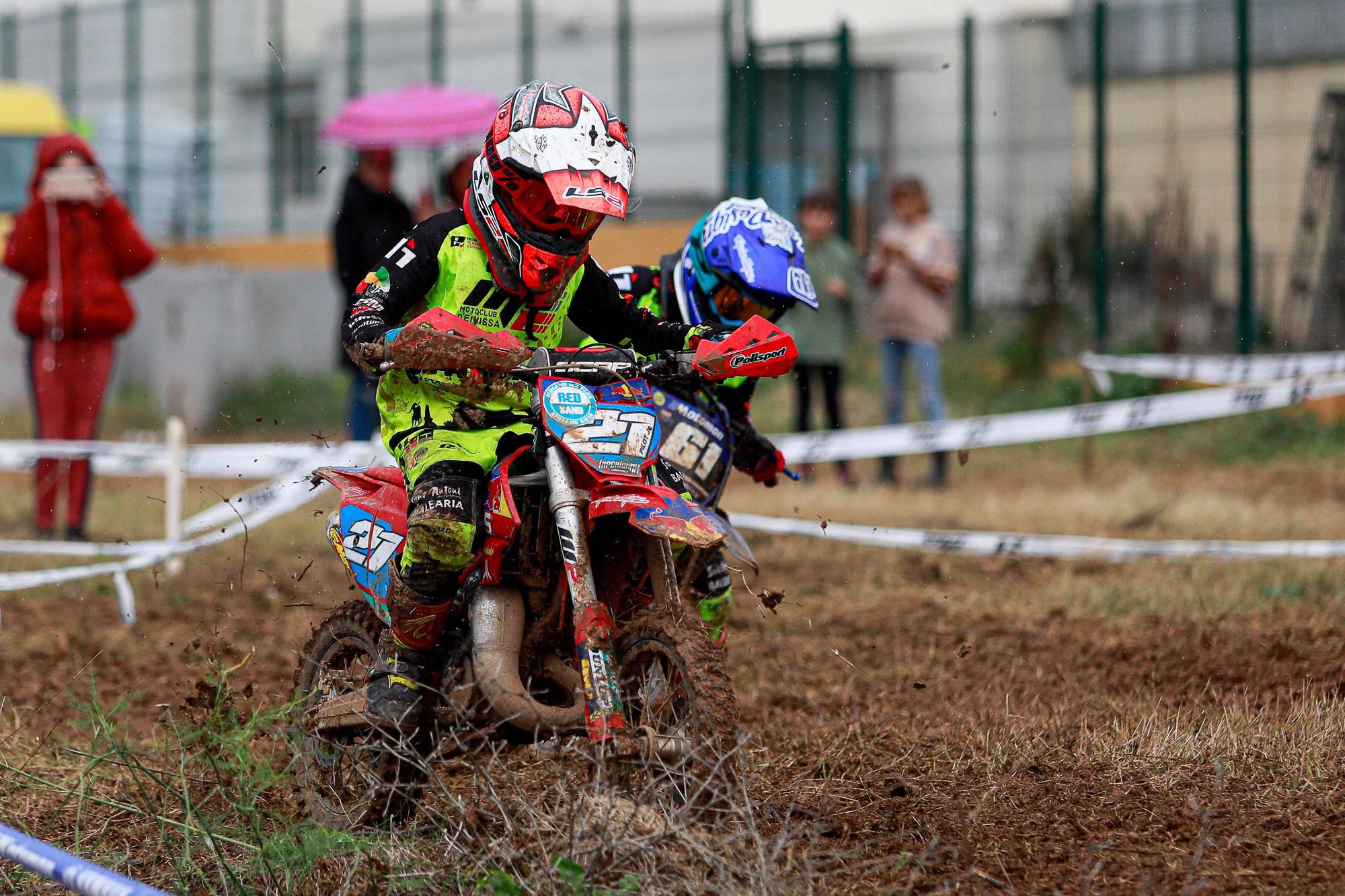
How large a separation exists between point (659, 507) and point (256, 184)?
50.7 ft

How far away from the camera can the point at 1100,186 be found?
13500mm

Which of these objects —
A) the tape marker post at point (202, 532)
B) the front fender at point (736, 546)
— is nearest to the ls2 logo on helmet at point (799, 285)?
the front fender at point (736, 546)

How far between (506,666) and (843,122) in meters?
10.5

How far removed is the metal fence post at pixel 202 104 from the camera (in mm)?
18438

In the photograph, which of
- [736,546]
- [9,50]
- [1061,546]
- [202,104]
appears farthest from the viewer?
[9,50]

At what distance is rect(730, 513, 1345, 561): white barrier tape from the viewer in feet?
25.3

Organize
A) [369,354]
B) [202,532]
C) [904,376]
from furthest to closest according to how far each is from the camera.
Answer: [904,376] → [202,532] → [369,354]

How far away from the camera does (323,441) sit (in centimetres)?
454

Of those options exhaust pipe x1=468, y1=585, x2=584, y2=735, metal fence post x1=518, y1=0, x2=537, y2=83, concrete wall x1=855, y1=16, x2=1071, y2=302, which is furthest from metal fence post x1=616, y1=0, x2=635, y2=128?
exhaust pipe x1=468, y1=585, x2=584, y2=735

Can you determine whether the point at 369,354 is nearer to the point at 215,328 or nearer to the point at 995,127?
the point at 995,127

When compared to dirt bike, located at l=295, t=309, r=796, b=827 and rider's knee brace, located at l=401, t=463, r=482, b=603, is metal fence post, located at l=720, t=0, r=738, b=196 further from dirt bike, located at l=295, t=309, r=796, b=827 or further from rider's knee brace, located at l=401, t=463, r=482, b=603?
rider's knee brace, located at l=401, t=463, r=482, b=603

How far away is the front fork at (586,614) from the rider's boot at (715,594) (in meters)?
1.07

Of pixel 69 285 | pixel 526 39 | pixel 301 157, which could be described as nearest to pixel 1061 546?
pixel 69 285

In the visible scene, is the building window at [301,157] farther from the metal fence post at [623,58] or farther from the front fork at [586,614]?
the front fork at [586,614]
